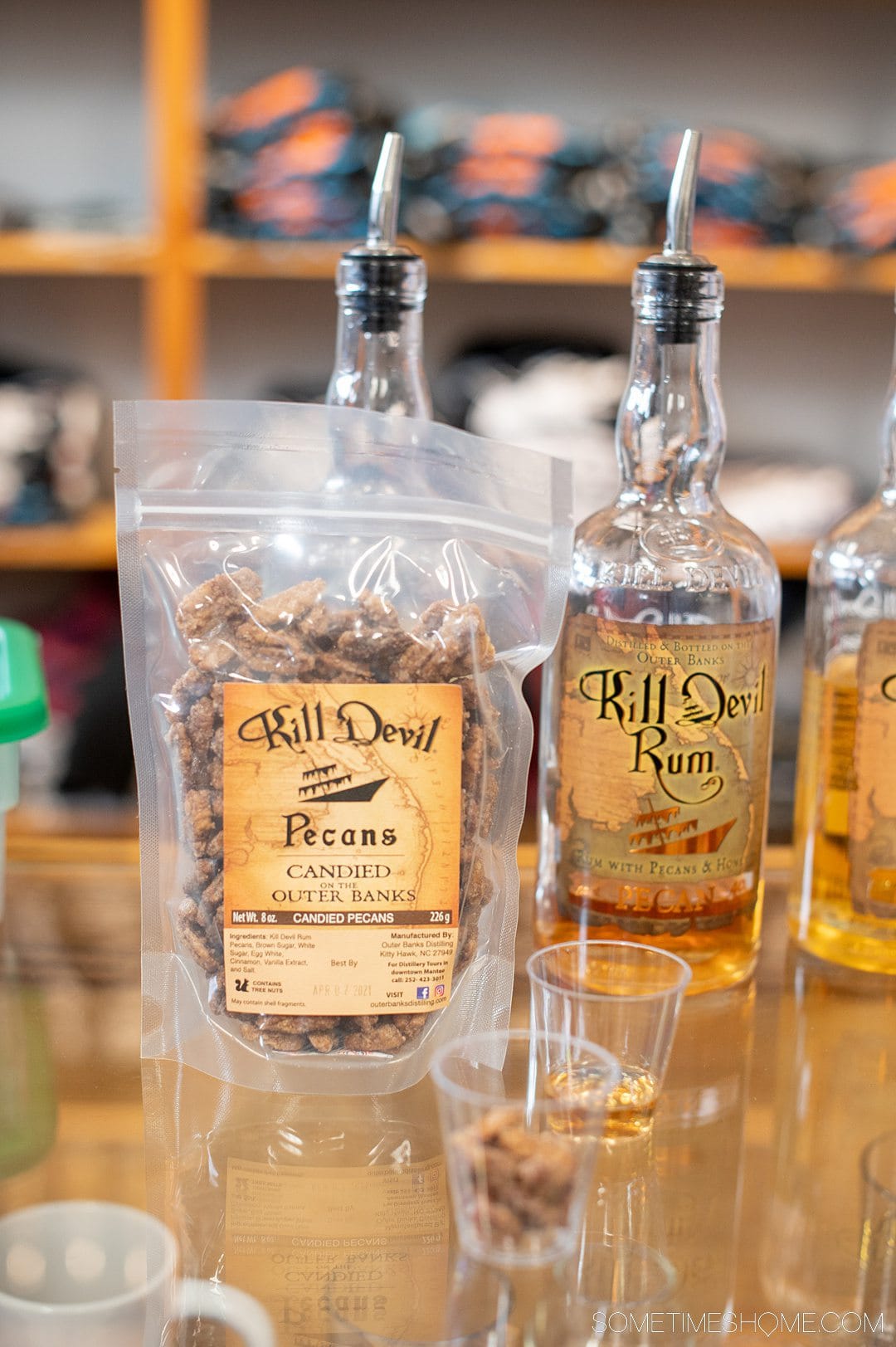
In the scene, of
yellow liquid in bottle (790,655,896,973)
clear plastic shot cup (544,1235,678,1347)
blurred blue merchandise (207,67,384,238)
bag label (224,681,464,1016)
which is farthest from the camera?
blurred blue merchandise (207,67,384,238)

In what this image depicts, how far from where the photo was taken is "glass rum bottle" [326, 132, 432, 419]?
0.60 m

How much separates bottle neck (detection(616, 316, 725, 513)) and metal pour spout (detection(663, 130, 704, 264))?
31mm

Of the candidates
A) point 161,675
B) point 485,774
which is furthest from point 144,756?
point 485,774

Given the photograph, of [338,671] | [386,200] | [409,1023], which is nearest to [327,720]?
[338,671]

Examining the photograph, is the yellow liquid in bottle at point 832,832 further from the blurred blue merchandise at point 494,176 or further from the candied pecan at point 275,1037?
the blurred blue merchandise at point 494,176

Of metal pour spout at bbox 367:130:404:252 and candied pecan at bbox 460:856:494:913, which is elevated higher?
metal pour spout at bbox 367:130:404:252

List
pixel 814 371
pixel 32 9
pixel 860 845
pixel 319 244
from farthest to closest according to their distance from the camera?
pixel 814 371
pixel 32 9
pixel 319 244
pixel 860 845

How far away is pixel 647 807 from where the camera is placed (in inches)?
22.8

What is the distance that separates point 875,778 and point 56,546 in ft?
4.40

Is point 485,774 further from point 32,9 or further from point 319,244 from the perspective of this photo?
point 32,9

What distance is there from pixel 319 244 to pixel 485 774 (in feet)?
4.28

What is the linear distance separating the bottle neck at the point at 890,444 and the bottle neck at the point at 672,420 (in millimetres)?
86

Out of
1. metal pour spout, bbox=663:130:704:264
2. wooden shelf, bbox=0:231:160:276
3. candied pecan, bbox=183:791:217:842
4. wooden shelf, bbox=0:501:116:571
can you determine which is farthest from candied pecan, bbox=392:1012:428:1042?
wooden shelf, bbox=0:231:160:276

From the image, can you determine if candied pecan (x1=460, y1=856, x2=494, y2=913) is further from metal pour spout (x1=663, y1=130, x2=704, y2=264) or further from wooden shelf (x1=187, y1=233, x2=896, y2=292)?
wooden shelf (x1=187, y1=233, x2=896, y2=292)
